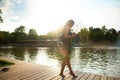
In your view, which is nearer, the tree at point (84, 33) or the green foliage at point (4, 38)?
the tree at point (84, 33)

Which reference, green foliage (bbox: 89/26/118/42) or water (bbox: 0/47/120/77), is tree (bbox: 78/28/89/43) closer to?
green foliage (bbox: 89/26/118/42)

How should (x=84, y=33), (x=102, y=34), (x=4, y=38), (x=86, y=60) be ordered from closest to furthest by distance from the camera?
1. (x=86, y=60)
2. (x=84, y=33)
3. (x=102, y=34)
4. (x=4, y=38)

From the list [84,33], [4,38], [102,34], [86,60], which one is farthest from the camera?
[4,38]

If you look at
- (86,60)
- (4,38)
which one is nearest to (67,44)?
(86,60)

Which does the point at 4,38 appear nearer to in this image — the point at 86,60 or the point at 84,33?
the point at 84,33

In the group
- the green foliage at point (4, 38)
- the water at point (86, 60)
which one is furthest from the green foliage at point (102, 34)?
the water at point (86, 60)

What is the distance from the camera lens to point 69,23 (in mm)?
6207

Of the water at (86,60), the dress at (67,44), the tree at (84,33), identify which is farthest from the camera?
the tree at (84,33)

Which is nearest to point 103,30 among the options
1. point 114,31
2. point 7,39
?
point 114,31

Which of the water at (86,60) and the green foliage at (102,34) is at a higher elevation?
the green foliage at (102,34)

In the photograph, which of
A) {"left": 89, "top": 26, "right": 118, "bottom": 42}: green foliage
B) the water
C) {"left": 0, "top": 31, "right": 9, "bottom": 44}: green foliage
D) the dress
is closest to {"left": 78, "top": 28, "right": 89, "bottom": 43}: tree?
{"left": 89, "top": 26, "right": 118, "bottom": 42}: green foliage

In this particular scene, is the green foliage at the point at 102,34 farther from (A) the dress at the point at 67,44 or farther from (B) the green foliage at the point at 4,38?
(A) the dress at the point at 67,44

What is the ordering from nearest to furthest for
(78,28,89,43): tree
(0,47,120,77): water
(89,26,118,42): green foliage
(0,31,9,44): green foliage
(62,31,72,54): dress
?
(62,31,72,54): dress, (0,47,120,77): water, (78,28,89,43): tree, (0,31,9,44): green foliage, (89,26,118,42): green foliage

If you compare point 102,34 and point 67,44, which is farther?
point 102,34
